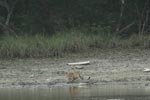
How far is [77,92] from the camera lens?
14359 mm

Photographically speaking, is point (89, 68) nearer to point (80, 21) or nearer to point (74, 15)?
point (80, 21)

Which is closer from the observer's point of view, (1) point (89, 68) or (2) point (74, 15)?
(1) point (89, 68)

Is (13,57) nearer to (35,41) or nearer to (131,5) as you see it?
(35,41)

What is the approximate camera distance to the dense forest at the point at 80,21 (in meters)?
23.6

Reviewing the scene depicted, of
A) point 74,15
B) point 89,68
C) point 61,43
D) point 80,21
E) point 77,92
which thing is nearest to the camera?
point 77,92

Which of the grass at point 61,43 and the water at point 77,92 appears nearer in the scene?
the water at point 77,92

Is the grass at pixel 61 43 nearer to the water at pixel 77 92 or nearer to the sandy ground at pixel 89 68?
the sandy ground at pixel 89 68

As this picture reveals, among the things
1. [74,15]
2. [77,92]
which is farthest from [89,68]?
[74,15]

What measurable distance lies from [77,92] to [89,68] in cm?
451

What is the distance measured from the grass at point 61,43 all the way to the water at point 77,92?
6.09m

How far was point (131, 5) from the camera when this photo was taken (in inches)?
1082

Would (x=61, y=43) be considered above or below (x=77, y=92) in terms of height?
above

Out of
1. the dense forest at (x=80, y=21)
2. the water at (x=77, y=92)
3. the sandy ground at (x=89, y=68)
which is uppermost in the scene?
the dense forest at (x=80, y=21)

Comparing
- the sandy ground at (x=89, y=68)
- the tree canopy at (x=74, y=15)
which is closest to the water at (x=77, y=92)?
the sandy ground at (x=89, y=68)
